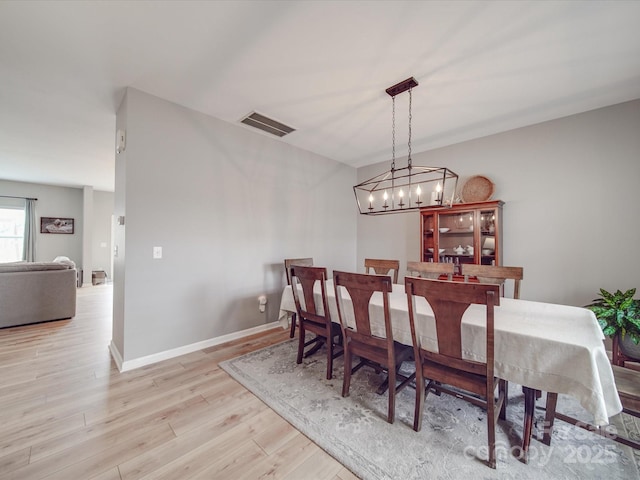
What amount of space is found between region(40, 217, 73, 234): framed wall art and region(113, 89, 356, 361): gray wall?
6.16m

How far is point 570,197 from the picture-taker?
2.99 meters

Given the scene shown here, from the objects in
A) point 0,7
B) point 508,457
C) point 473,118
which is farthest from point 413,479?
point 0,7

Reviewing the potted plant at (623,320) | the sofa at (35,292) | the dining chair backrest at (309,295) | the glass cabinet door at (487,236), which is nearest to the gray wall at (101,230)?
the sofa at (35,292)

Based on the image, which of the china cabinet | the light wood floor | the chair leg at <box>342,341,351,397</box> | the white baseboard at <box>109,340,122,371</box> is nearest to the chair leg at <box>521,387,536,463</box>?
the light wood floor

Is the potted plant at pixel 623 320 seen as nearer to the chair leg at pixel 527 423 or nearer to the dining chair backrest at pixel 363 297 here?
the chair leg at pixel 527 423

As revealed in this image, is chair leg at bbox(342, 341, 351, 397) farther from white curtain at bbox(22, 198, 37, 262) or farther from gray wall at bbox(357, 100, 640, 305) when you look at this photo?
white curtain at bbox(22, 198, 37, 262)

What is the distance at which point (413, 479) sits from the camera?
1356mm

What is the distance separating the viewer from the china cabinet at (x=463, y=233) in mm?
3277

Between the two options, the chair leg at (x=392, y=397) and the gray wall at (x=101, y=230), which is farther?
the gray wall at (x=101, y=230)

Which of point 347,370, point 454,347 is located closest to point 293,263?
point 347,370

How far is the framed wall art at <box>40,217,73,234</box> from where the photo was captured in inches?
262

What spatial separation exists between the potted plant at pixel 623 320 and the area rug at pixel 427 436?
785 millimetres

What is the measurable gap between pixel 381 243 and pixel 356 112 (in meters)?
2.43

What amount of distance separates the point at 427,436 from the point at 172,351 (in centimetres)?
252
